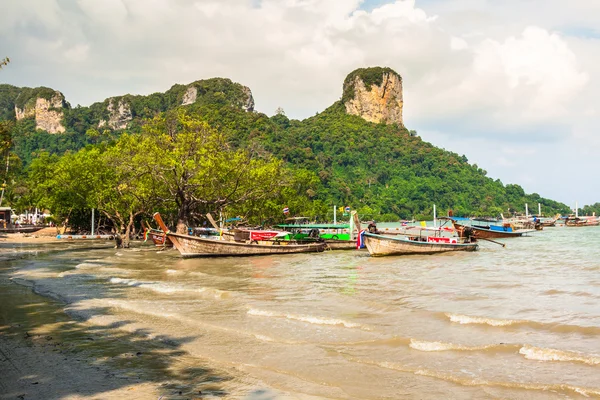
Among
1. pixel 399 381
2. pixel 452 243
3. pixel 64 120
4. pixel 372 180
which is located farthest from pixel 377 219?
pixel 399 381

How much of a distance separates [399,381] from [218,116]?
352 ft

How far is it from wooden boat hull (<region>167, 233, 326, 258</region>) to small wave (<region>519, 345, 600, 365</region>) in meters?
21.2

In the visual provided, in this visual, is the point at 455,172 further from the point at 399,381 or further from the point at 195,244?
the point at 399,381

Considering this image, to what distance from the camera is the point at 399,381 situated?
6.66m

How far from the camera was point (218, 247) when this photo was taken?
1102 inches

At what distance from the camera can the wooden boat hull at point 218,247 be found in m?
27.2

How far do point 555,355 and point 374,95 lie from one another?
174675 mm

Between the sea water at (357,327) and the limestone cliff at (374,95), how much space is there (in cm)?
16096

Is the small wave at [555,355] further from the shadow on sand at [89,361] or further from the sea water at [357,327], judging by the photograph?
the shadow on sand at [89,361]

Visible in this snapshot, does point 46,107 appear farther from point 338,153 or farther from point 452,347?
point 452,347

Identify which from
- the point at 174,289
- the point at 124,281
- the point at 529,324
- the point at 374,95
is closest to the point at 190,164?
the point at 124,281

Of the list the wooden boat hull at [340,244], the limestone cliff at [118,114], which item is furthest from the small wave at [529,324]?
the limestone cliff at [118,114]

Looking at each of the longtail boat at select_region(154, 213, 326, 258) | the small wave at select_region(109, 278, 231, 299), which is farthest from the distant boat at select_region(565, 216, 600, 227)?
the small wave at select_region(109, 278, 231, 299)

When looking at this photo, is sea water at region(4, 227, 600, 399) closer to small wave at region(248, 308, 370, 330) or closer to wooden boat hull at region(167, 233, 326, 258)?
small wave at region(248, 308, 370, 330)
